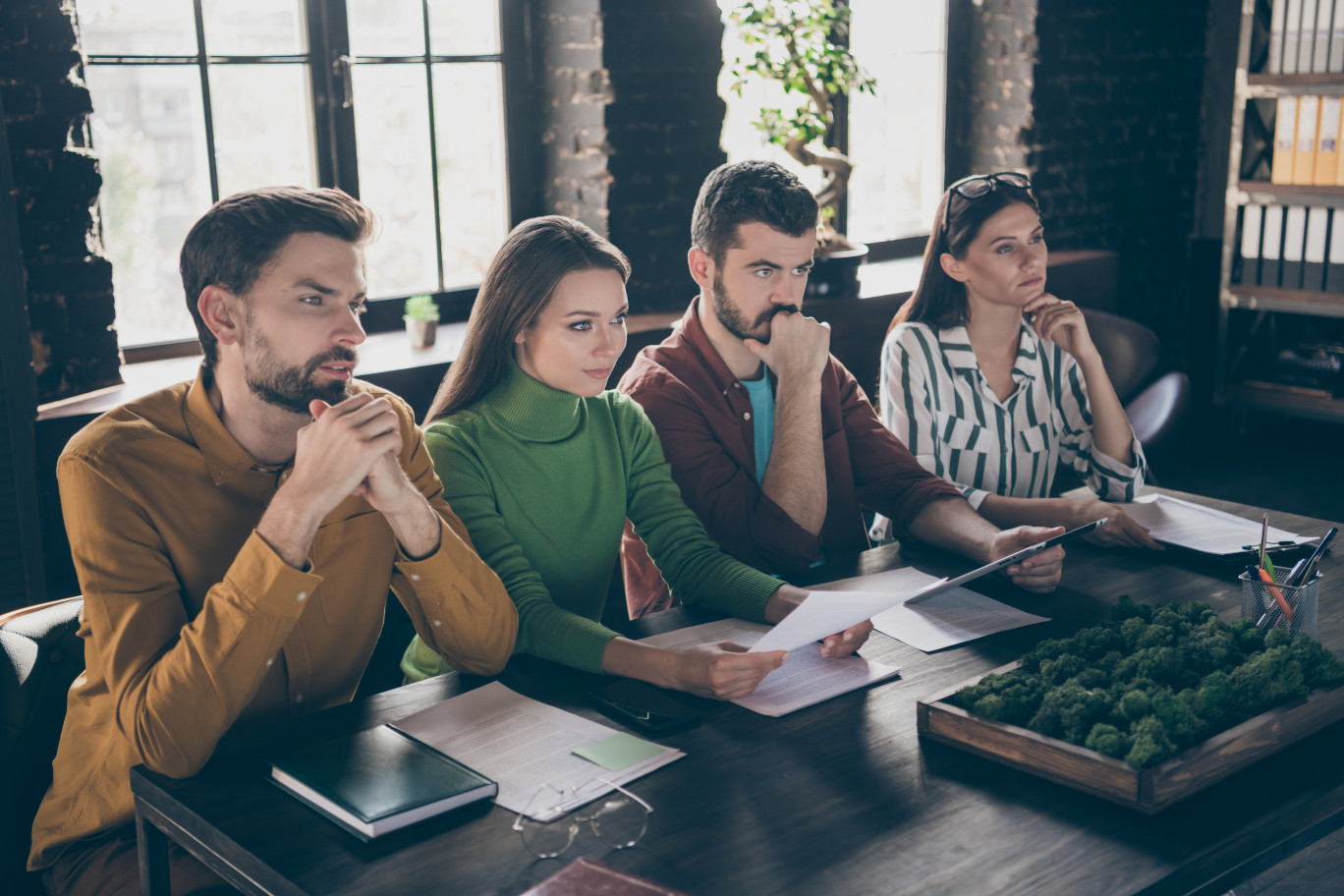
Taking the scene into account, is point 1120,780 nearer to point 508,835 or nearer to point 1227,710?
point 1227,710

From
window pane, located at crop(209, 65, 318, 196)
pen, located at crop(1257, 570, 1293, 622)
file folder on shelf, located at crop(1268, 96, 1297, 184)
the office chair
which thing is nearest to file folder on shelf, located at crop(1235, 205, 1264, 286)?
file folder on shelf, located at crop(1268, 96, 1297, 184)

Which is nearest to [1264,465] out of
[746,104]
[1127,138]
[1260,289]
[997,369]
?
[1260,289]

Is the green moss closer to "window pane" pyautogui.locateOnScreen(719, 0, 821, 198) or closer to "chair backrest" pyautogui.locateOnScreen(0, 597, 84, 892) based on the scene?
"chair backrest" pyautogui.locateOnScreen(0, 597, 84, 892)

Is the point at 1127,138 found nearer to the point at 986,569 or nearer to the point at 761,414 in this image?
the point at 761,414

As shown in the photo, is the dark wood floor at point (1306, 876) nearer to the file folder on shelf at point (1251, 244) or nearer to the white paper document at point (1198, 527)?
the white paper document at point (1198, 527)

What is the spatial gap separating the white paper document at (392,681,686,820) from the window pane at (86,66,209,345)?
6.43ft

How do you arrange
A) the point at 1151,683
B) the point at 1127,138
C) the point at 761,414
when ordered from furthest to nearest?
the point at 1127,138, the point at 761,414, the point at 1151,683

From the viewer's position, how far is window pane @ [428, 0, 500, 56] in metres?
3.56

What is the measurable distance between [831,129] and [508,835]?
381 centimetres

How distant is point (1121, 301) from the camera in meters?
5.45

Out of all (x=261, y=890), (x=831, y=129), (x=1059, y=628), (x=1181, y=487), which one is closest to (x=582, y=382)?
(x=1059, y=628)

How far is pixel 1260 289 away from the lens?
4.99m

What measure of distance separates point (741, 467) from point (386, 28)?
2000mm

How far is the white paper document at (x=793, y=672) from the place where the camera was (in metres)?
1.49
